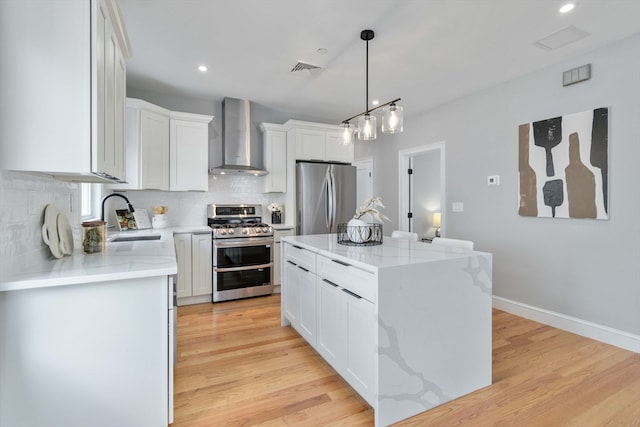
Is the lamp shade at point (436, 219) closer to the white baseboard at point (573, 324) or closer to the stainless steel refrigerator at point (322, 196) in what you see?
the stainless steel refrigerator at point (322, 196)

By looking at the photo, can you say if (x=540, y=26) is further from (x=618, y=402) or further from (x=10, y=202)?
(x=10, y=202)

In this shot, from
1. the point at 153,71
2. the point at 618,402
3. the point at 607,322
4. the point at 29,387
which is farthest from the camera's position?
the point at 153,71

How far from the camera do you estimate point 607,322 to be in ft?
8.88

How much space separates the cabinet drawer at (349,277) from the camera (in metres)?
1.67

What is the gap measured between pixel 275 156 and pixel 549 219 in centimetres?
336

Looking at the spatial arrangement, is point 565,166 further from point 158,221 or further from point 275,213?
point 158,221

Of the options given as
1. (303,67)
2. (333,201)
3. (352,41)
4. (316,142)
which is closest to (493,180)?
(333,201)

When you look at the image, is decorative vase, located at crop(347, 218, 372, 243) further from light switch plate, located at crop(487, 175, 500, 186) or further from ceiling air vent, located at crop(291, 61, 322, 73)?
light switch plate, located at crop(487, 175, 500, 186)

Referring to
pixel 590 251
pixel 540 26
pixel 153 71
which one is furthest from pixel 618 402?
pixel 153 71

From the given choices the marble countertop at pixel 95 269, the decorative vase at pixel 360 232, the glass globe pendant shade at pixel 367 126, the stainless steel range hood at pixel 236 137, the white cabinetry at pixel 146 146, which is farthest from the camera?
the stainless steel range hood at pixel 236 137

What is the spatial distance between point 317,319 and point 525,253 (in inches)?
97.4

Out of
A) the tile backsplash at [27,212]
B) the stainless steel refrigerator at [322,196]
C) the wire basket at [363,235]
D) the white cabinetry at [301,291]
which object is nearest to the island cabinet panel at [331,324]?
the white cabinetry at [301,291]

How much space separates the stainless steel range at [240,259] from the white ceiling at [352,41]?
1.74 m

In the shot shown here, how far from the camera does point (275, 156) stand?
4.47 meters
